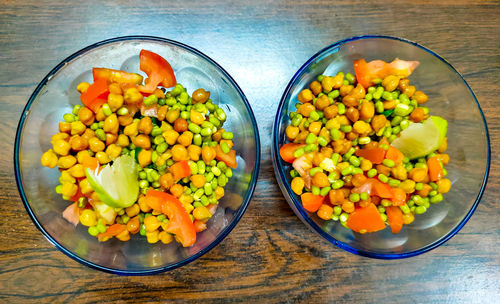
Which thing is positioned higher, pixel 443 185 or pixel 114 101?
pixel 114 101

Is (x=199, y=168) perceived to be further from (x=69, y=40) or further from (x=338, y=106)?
(x=69, y=40)

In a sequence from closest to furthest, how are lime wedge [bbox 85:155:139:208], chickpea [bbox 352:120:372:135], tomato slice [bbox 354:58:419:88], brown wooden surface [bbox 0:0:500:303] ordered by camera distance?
lime wedge [bbox 85:155:139:208]
chickpea [bbox 352:120:372:135]
tomato slice [bbox 354:58:419:88]
brown wooden surface [bbox 0:0:500:303]

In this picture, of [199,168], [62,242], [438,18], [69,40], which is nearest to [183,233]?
[199,168]

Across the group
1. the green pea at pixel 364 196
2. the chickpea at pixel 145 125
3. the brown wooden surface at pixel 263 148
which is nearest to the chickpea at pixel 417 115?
the green pea at pixel 364 196

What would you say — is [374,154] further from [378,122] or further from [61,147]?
[61,147]

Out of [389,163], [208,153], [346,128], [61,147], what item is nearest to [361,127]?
[346,128]

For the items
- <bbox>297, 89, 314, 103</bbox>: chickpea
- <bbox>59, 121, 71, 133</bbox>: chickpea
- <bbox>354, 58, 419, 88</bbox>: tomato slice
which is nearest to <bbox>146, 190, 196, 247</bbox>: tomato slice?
<bbox>59, 121, 71, 133</bbox>: chickpea

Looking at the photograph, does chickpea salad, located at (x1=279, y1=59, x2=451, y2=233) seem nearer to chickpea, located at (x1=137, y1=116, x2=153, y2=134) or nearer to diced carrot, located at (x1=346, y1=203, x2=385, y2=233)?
diced carrot, located at (x1=346, y1=203, x2=385, y2=233)
